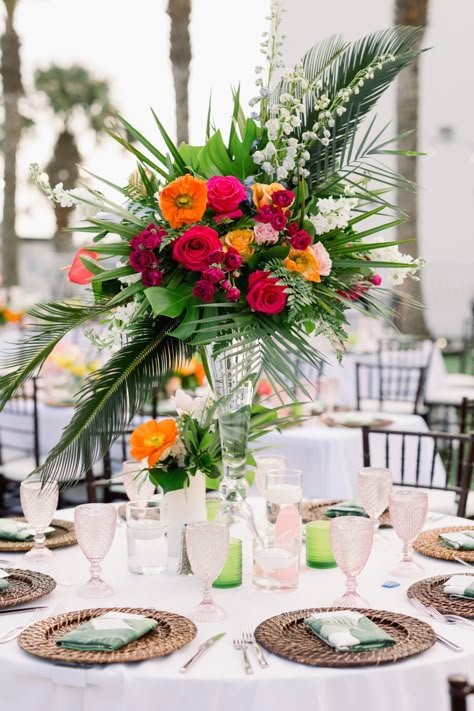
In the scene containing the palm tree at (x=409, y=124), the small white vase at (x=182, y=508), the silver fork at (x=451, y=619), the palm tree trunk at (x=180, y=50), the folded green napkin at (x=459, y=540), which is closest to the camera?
the silver fork at (x=451, y=619)

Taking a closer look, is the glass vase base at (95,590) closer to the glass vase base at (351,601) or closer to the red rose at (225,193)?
the glass vase base at (351,601)

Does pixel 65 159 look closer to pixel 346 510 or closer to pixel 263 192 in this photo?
pixel 346 510

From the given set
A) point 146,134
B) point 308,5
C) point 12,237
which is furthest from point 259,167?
point 308,5

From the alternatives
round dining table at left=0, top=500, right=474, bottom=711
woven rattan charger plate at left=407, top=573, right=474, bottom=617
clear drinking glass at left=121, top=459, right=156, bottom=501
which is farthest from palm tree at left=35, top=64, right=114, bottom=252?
round dining table at left=0, top=500, right=474, bottom=711

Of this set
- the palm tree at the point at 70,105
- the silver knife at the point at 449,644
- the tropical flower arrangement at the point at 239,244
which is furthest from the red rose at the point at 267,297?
the palm tree at the point at 70,105

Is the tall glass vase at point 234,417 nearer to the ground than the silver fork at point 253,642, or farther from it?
farther from it

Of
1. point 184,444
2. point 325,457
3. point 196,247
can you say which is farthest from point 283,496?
point 325,457

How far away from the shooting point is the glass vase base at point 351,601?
173 centimetres

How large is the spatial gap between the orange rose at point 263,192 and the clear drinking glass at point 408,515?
635 millimetres

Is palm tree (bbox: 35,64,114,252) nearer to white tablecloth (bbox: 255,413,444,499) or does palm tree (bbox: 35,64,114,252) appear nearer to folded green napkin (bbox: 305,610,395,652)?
white tablecloth (bbox: 255,413,444,499)

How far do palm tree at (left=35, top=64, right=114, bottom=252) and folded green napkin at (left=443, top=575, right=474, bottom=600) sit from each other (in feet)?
57.4

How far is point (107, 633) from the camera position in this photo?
1526mm

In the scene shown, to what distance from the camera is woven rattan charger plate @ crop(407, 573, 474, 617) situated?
168 cm

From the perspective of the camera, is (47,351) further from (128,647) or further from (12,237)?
(12,237)
